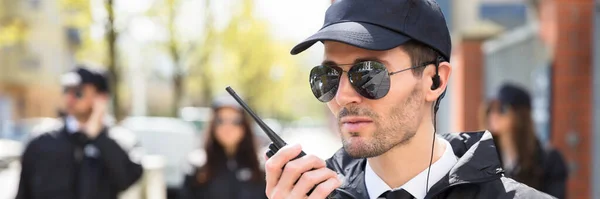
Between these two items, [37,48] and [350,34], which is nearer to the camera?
[350,34]

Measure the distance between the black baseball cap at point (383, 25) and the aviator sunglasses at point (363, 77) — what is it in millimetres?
74

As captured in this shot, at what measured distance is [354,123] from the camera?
185 centimetres

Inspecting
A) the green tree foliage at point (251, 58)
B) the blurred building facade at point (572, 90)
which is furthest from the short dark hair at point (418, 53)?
the green tree foliage at point (251, 58)

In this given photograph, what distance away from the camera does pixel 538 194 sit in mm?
1880

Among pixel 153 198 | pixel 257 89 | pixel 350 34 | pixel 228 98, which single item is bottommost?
pixel 257 89

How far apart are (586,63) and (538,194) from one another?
493 centimetres

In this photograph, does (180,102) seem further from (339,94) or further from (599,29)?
(339,94)

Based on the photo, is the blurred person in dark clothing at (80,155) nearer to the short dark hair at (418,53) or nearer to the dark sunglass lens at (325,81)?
the dark sunglass lens at (325,81)

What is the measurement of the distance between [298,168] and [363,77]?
0.86ft

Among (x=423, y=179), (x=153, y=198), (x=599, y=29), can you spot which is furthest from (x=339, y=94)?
(x=599, y=29)

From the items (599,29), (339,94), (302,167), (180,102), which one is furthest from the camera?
(180,102)

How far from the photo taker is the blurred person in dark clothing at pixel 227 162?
5250 millimetres

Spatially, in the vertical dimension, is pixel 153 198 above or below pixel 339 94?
below

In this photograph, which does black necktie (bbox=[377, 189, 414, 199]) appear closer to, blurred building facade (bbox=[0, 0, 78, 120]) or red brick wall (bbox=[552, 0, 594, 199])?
red brick wall (bbox=[552, 0, 594, 199])
